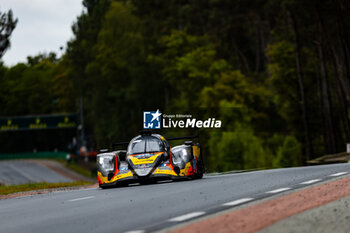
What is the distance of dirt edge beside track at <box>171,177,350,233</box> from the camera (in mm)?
8383

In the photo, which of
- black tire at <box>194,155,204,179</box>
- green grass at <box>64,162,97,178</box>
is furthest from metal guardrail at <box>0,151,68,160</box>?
black tire at <box>194,155,204,179</box>

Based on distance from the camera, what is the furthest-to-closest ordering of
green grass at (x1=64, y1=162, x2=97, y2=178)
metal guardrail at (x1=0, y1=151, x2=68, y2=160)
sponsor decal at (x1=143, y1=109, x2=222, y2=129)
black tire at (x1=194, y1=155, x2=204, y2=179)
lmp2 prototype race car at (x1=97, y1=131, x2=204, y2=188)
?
metal guardrail at (x1=0, y1=151, x2=68, y2=160) → green grass at (x1=64, y1=162, x2=97, y2=178) → sponsor decal at (x1=143, y1=109, x2=222, y2=129) → black tire at (x1=194, y1=155, x2=204, y2=179) → lmp2 prototype race car at (x1=97, y1=131, x2=204, y2=188)

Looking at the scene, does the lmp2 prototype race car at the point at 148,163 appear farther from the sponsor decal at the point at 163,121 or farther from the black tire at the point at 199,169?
the sponsor decal at the point at 163,121

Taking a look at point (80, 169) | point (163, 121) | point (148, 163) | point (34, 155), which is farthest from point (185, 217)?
point (34, 155)

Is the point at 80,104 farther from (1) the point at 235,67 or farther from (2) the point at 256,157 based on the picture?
(2) the point at 256,157

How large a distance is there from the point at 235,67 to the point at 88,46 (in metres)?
22.3

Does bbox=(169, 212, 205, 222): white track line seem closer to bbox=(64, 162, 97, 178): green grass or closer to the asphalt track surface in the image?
the asphalt track surface

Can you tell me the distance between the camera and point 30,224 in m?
10.5

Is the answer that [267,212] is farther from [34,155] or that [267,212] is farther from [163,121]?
[34,155]

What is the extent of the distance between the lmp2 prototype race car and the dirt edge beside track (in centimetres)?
668

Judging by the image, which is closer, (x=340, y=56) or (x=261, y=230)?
(x=261, y=230)

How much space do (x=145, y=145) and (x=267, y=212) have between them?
34.9 ft

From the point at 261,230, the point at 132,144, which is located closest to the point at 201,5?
the point at 132,144

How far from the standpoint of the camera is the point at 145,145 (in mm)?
20094
